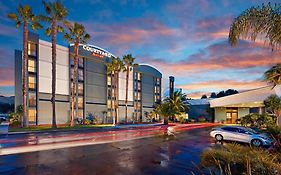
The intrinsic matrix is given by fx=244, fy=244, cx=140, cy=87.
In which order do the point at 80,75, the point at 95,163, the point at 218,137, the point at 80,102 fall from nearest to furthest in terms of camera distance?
the point at 95,163
the point at 218,137
the point at 80,102
the point at 80,75

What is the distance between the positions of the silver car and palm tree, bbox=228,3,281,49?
13146 mm

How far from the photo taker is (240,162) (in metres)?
6.71

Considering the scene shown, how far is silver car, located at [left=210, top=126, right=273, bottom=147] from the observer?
19797 mm

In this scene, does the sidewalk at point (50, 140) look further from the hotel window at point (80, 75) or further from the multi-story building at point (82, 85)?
the hotel window at point (80, 75)

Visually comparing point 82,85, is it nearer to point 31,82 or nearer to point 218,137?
point 31,82

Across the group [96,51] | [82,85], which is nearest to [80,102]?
[82,85]

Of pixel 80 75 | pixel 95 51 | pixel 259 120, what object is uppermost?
pixel 95 51

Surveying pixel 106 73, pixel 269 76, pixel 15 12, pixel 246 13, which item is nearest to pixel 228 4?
pixel 246 13

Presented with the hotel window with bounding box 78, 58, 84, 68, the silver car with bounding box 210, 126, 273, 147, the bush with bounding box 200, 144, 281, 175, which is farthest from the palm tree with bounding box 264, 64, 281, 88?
the hotel window with bounding box 78, 58, 84, 68

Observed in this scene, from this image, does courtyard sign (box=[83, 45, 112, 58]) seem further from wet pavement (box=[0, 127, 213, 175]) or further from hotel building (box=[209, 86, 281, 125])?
wet pavement (box=[0, 127, 213, 175])

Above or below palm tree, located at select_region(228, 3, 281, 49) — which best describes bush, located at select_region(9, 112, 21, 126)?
below

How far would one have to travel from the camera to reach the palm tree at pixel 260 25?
8008 millimetres

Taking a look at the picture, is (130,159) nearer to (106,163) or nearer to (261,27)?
(106,163)

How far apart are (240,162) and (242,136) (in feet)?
51.5
